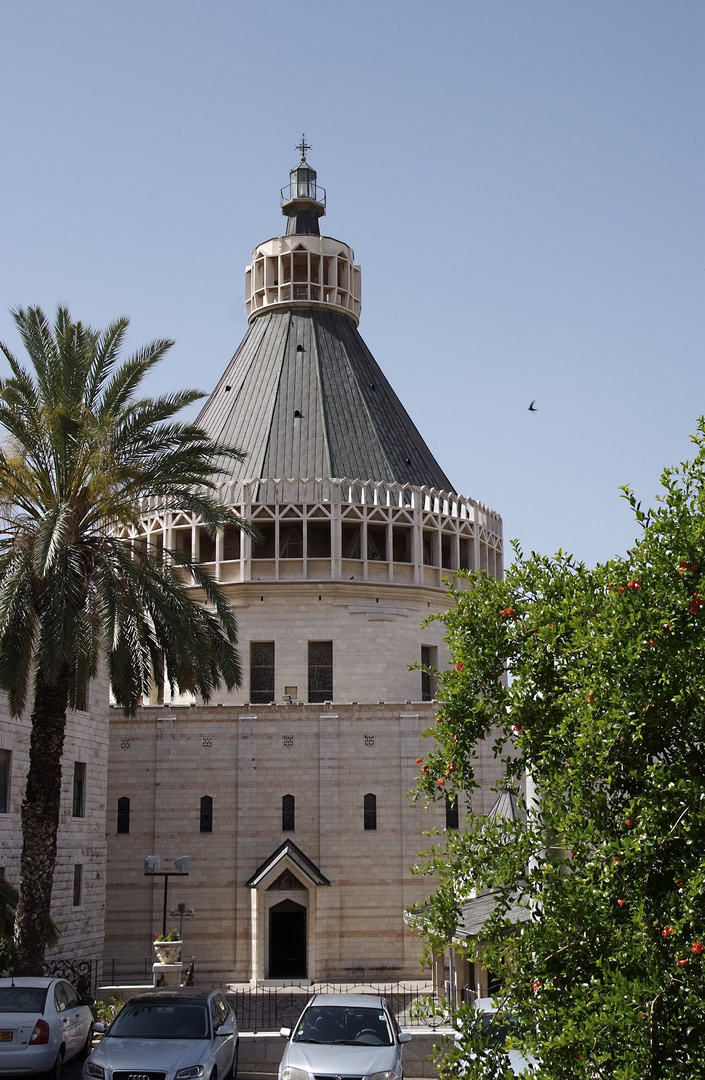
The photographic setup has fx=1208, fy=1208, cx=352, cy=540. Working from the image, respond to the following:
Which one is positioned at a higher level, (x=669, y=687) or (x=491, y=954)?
(x=669, y=687)

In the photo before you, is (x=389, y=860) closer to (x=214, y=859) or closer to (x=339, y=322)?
(x=214, y=859)

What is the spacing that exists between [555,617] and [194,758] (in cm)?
3233

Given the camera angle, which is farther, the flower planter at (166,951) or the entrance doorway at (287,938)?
the entrance doorway at (287,938)

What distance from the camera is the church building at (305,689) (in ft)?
135

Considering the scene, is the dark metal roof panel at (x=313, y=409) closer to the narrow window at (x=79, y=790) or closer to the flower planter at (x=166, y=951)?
the narrow window at (x=79, y=790)

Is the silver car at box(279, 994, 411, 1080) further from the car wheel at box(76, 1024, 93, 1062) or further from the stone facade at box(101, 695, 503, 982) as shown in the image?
the stone facade at box(101, 695, 503, 982)

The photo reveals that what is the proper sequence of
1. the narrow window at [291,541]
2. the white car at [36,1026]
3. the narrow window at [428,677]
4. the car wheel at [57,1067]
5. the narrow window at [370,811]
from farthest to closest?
the narrow window at [291,541], the narrow window at [428,677], the narrow window at [370,811], the car wheel at [57,1067], the white car at [36,1026]

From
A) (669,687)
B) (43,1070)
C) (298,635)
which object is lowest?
(43,1070)

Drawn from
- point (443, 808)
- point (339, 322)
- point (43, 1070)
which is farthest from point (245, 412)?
point (43, 1070)

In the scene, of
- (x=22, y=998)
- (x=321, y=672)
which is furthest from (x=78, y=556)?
(x=321, y=672)

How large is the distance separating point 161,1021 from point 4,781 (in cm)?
1503

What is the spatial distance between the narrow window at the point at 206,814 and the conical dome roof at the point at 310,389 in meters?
13.3

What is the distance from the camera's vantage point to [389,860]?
41688 millimetres

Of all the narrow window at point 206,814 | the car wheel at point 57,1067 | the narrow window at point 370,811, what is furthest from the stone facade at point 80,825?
the car wheel at point 57,1067
